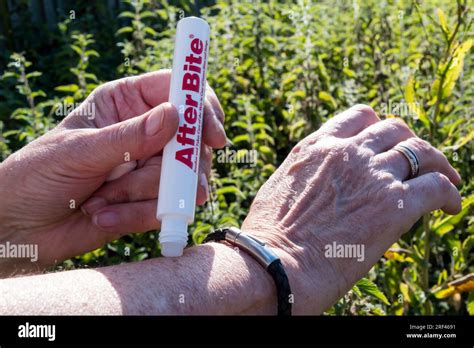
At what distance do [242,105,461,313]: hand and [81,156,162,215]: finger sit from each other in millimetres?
374

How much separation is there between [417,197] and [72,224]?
1038 mm

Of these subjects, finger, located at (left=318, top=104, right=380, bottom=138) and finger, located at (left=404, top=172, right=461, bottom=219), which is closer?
finger, located at (left=404, top=172, right=461, bottom=219)

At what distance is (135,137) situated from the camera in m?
1.67

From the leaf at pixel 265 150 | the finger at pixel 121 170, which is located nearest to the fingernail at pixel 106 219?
the finger at pixel 121 170

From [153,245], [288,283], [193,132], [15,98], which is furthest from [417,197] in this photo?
[15,98]

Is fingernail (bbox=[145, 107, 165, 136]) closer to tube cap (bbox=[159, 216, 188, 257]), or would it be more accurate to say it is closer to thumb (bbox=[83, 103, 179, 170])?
thumb (bbox=[83, 103, 179, 170])

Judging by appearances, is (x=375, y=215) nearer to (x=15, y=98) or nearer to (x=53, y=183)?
(x=53, y=183)

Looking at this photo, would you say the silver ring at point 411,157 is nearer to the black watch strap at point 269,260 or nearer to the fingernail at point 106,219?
the black watch strap at point 269,260

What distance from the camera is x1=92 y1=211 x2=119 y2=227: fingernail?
1919mm

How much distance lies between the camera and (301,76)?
3.46 metres

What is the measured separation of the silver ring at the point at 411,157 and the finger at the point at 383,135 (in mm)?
39

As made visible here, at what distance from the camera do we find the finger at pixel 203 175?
1.87 m

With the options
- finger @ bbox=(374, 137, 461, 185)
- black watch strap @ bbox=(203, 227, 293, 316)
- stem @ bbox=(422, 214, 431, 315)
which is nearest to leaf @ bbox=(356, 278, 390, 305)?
finger @ bbox=(374, 137, 461, 185)

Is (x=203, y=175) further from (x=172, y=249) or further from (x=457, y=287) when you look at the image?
(x=457, y=287)
